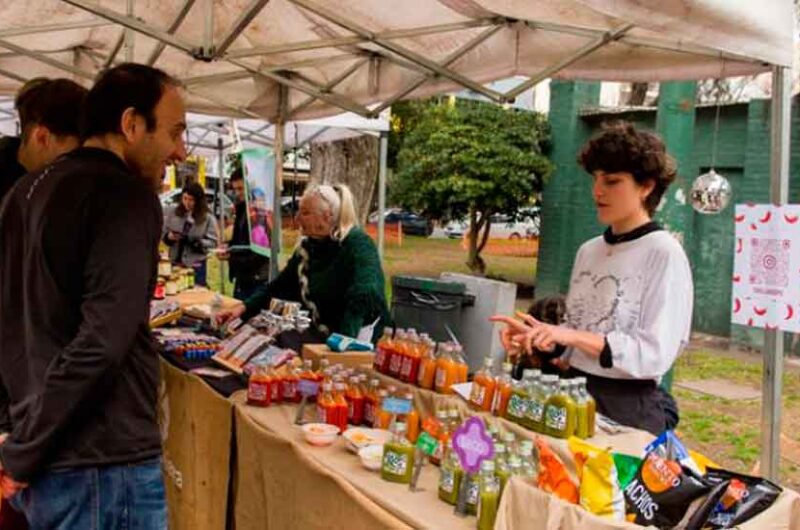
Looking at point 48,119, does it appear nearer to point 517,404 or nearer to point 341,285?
point 517,404

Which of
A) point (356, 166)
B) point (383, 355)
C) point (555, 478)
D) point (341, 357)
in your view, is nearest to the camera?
point (555, 478)

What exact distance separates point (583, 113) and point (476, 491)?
9612 mm

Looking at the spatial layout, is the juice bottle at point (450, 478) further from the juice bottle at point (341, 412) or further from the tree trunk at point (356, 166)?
the tree trunk at point (356, 166)

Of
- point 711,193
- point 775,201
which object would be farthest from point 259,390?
point 711,193

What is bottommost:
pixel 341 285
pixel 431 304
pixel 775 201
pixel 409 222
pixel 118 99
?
pixel 431 304

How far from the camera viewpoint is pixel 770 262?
7.90 feet

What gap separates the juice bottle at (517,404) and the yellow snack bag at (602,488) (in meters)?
0.41

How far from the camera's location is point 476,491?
174 cm

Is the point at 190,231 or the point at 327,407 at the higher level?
the point at 190,231

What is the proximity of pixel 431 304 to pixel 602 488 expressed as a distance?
8.28 feet

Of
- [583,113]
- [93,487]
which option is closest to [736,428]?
[93,487]

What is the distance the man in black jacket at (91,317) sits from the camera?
60.7 inches

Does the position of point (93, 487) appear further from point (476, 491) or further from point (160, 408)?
point (160, 408)

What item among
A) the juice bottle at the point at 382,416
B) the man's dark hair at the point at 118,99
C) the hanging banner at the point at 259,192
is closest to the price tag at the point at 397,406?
the juice bottle at the point at 382,416
